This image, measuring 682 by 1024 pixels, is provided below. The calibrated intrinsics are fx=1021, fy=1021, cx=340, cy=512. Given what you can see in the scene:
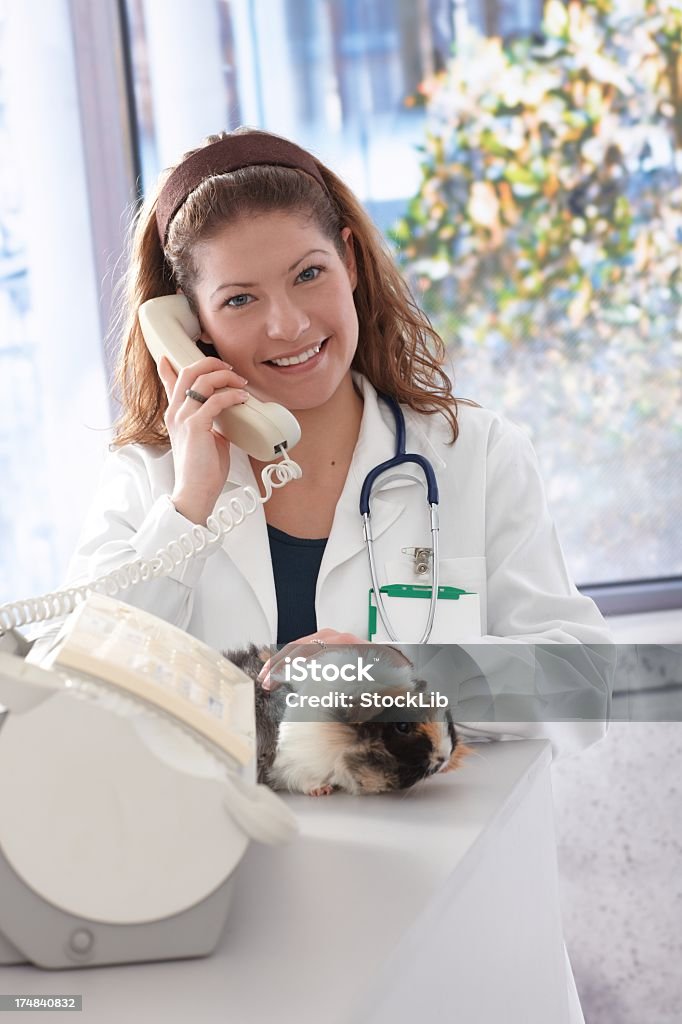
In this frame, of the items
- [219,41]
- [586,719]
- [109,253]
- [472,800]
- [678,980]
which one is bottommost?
[678,980]

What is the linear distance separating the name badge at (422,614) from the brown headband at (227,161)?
1.97ft

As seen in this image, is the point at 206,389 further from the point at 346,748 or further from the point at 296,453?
the point at 346,748

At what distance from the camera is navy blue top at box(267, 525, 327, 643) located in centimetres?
140

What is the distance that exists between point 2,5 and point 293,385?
1225mm

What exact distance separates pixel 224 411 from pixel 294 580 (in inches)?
10.1

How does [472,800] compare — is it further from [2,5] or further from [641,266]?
[2,5]

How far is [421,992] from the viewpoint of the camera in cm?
64

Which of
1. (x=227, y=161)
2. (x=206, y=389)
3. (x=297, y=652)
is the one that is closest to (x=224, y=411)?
(x=206, y=389)

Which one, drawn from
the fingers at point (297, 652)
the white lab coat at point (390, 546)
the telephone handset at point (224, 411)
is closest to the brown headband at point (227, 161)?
the telephone handset at point (224, 411)

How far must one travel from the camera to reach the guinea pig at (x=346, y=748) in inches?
33.1

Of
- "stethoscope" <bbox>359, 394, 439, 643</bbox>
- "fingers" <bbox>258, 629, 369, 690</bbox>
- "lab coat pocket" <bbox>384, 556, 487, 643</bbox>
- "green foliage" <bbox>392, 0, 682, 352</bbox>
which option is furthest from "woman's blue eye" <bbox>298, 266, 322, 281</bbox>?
"green foliage" <bbox>392, 0, 682, 352</bbox>

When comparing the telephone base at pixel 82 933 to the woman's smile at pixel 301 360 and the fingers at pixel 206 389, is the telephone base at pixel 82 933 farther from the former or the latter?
the woman's smile at pixel 301 360

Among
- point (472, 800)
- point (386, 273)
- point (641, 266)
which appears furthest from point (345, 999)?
point (641, 266)

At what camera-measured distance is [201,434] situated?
4.35 feet
